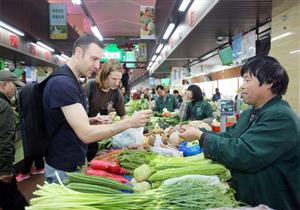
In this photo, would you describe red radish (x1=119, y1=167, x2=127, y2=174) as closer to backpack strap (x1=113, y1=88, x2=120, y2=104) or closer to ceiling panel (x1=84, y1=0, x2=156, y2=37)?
backpack strap (x1=113, y1=88, x2=120, y2=104)

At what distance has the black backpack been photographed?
2648 mm

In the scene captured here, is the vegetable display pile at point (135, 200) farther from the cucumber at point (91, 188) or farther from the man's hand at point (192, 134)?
the man's hand at point (192, 134)

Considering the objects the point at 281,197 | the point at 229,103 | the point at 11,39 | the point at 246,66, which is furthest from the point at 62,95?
the point at 11,39

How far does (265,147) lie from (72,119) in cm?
139

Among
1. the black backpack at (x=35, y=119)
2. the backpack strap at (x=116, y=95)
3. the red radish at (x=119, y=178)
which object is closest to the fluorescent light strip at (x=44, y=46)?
the backpack strap at (x=116, y=95)

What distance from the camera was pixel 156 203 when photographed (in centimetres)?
174

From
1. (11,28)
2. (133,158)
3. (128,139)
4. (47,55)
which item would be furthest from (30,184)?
(47,55)

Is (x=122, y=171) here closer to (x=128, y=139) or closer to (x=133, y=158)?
(x=133, y=158)

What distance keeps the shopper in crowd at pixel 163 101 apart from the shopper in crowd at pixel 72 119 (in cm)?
819

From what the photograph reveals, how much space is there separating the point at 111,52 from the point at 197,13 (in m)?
9.17

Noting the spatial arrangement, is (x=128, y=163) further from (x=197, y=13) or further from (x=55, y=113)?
(x=197, y=13)

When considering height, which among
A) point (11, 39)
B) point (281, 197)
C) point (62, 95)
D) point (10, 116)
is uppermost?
point (11, 39)

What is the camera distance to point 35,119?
2656 millimetres

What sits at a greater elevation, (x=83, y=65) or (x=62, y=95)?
(x=83, y=65)
